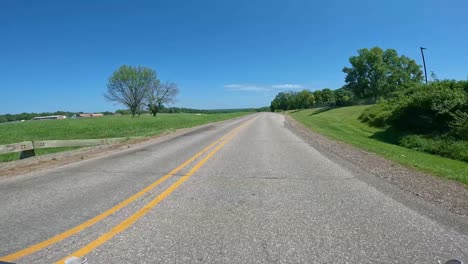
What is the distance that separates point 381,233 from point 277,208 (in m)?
1.59

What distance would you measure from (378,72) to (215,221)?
82399 millimetres

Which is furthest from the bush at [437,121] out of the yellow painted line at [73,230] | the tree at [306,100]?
the tree at [306,100]

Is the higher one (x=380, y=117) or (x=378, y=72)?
(x=378, y=72)

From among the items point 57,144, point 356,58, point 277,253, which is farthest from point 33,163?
point 356,58

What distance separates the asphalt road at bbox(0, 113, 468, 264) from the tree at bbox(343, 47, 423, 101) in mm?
78201

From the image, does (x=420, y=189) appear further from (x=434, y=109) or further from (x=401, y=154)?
(x=434, y=109)

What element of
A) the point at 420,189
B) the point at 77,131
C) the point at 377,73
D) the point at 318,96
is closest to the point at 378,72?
the point at 377,73

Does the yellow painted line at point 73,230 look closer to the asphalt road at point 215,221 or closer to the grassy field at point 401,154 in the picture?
the asphalt road at point 215,221

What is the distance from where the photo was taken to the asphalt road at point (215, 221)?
11.2ft

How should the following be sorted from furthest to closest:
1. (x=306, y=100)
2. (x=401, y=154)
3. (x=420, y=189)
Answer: (x=306, y=100) → (x=401, y=154) → (x=420, y=189)

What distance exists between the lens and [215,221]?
4.41 meters

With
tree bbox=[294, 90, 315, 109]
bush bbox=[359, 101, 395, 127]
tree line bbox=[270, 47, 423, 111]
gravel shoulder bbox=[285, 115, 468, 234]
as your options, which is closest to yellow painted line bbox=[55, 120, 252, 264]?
gravel shoulder bbox=[285, 115, 468, 234]

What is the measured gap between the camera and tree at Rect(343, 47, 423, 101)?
7706 centimetres

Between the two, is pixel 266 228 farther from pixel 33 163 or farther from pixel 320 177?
pixel 33 163
